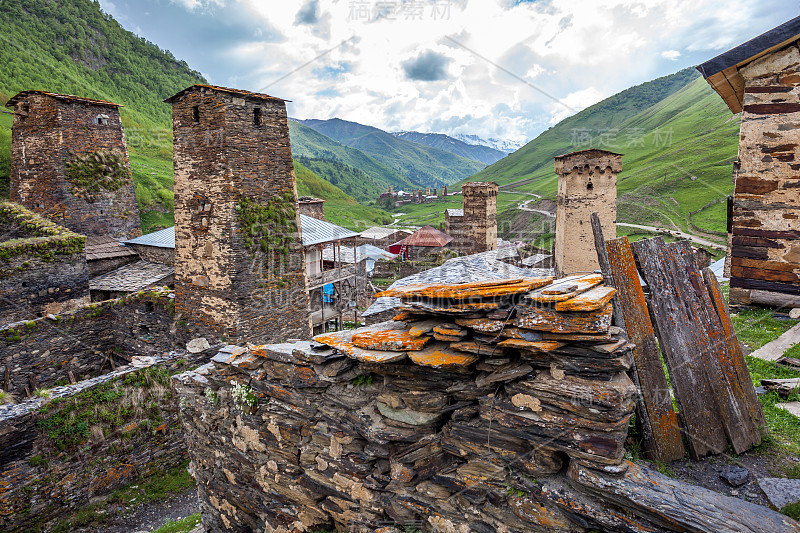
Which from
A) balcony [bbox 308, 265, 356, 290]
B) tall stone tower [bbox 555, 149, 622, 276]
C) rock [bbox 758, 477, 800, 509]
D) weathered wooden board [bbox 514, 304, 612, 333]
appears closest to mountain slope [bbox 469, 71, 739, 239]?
tall stone tower [bbox 555, 149, 622, 276]

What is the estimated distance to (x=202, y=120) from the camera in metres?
11.9

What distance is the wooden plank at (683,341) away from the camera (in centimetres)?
Result: 404

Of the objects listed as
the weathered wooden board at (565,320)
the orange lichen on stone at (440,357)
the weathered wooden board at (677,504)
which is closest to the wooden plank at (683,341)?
the weathered wooden board at (677,504)

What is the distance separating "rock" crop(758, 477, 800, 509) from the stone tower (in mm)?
26438

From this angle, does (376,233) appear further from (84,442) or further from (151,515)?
(151,515)

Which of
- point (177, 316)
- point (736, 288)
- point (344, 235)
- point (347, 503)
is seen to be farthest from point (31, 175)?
point (736, 288)

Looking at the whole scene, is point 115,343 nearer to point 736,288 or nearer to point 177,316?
point 177,316

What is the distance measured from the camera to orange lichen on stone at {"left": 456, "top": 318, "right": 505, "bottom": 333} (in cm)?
393

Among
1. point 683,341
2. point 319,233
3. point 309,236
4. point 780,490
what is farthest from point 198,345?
point 780,490

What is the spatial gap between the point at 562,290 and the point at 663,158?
90.7 m

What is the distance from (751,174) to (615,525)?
24.3ft

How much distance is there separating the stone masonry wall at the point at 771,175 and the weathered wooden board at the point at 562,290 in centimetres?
559

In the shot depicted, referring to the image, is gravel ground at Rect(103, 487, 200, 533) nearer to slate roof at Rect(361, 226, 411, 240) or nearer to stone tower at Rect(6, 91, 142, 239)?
stone tower at Rect(6, 91, 142, 239)

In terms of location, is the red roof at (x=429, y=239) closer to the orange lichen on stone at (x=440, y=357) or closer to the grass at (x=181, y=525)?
the grass at (x=181, y=525)
